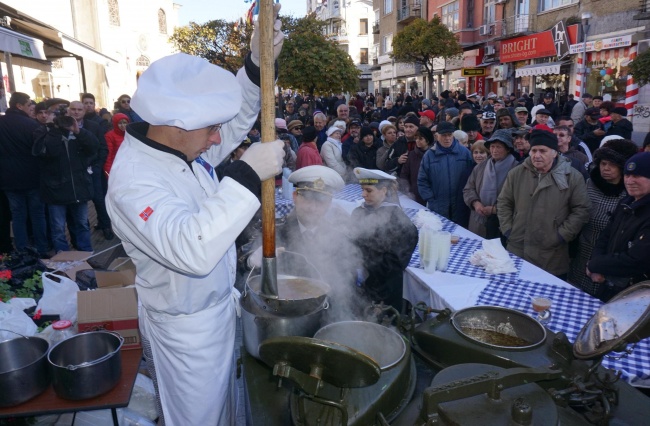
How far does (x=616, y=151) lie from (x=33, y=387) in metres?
4.00

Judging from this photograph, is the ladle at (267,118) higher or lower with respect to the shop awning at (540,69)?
lower

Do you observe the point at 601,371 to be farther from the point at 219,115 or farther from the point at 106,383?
the point at 106,383

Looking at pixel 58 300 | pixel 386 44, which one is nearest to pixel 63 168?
pixel 58 300

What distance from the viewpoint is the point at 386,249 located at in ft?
9.33

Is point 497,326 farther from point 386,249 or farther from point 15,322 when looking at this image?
point 15,322

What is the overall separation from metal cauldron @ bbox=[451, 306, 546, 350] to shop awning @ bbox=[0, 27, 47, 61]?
693 centimetres

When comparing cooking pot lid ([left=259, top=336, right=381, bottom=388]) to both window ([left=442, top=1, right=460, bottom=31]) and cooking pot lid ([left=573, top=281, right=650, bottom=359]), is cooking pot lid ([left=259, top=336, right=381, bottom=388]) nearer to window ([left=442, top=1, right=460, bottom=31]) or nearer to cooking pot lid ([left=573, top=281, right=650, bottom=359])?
cooking pot lid ([left=573, top=281, right=650, bottom=359])

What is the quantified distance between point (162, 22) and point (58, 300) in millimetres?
32649

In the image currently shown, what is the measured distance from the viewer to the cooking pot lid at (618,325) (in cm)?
126

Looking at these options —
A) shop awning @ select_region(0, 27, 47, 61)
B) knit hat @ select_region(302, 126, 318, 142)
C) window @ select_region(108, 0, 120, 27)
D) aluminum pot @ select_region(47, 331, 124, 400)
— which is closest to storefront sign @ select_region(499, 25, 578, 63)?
knit hat @ select_region(302, 126, 318, 142)

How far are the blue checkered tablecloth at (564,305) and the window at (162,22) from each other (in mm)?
32747

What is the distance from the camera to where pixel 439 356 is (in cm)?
A: 176

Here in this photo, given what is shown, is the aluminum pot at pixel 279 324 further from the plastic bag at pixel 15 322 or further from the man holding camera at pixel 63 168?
the man holding camera at pixel 63 168

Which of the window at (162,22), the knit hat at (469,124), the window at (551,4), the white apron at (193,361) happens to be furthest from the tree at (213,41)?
the window at (162,22)
